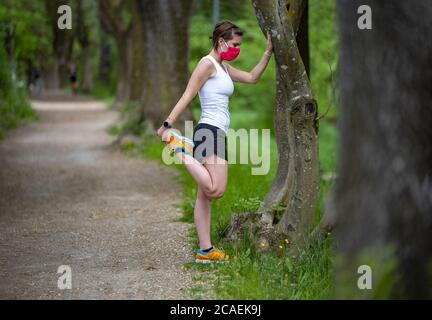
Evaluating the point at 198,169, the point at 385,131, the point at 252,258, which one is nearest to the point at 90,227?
the point at 252,258

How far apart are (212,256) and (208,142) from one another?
1.01 m

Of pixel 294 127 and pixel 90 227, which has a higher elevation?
pixel 294 127

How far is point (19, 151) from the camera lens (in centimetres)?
1669

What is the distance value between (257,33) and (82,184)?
1350 centimetres

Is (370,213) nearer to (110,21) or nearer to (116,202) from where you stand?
(116,202)

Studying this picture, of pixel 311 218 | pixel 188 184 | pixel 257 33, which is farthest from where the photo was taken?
pixel 257 33

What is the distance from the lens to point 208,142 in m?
6.21

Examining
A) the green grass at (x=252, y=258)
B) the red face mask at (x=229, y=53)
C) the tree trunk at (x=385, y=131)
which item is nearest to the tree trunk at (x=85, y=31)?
the green grass at (x=252, y=258)

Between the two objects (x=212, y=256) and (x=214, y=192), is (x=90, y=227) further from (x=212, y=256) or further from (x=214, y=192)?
(x=214, y=192)

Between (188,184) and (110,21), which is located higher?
(110,21)

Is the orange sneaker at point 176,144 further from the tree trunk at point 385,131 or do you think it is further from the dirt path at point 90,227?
the tree trunk at point 385,131

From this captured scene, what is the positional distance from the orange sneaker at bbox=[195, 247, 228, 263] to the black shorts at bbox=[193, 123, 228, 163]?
831 mm

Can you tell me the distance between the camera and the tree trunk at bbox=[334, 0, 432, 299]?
13.5 ft
